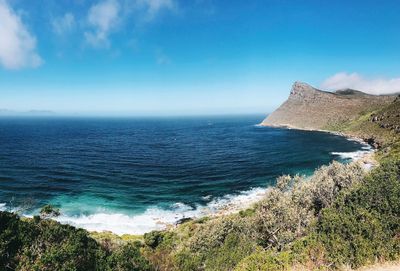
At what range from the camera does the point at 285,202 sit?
3894cm

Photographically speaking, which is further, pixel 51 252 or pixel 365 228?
pixel 51 252

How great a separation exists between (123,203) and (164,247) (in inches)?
1091

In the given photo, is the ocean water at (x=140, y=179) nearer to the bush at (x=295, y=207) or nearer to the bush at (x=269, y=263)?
the bush at (x=295, y=207)

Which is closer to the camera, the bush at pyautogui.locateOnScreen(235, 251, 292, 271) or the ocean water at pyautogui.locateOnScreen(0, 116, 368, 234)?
the bush at pyautogui.locateOnScreen(235, 251, 292, 271)

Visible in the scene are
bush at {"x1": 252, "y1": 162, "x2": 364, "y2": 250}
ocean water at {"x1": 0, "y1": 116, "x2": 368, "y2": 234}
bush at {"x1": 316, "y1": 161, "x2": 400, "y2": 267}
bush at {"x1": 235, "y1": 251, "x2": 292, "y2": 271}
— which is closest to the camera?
bush at {"x1": 316, "y1": 161, "x2": 400, "y2": 267}

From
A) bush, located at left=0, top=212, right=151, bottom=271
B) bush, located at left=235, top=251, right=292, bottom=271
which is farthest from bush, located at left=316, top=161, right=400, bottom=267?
bush, located at left=0, top=212, right=151, bottom=271

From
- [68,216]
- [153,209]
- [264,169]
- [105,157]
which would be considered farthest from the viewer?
[105,157]

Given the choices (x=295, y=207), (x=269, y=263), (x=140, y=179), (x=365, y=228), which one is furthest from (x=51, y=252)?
(x=140, y=179)

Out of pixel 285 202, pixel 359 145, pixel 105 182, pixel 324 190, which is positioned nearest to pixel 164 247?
pixel 285 202

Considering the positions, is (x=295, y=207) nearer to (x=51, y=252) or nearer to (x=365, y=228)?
(x=365, y=228)

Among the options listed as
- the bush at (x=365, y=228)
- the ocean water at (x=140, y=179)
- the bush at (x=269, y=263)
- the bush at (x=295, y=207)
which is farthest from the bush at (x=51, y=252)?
the ocean water at (x=140, y=179)

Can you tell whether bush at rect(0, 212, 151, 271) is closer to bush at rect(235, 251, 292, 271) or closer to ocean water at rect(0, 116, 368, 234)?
bush at rect(235, 251, 292, 271)

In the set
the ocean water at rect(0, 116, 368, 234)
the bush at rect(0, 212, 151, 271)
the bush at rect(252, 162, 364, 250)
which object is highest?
the bush at rect(0, 212, 151, 271)

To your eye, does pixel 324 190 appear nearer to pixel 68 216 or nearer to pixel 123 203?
pixel 123 203
